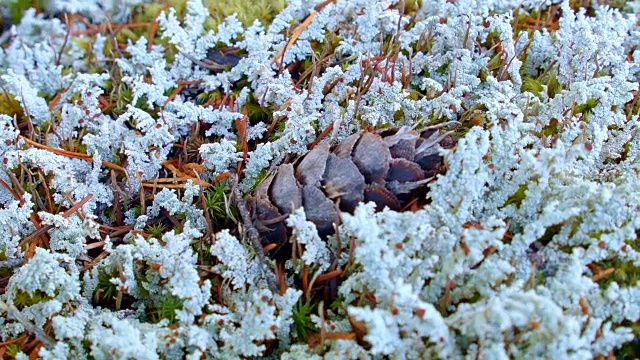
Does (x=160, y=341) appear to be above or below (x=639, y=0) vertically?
below

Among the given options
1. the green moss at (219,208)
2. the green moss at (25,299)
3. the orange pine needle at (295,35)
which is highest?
the orange pine needle at (295,35)

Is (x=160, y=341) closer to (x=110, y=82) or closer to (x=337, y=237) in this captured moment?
(x=337, y=237)

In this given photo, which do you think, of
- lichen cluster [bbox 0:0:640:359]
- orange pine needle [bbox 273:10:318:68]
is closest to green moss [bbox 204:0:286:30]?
lichen cluster [bbox 0:0:640:359]

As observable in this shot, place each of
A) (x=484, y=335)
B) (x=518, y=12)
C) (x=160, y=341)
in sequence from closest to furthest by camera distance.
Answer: (x=484, y=335), (x=160, y=341), (x=518, y=12)

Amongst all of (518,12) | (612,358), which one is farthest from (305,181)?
(518,12)

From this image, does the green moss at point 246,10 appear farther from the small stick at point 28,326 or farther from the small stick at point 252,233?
Result: the small stick at point 28,326

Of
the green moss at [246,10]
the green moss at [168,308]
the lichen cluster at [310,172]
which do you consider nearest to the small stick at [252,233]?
the lichen cluster at [310,172]

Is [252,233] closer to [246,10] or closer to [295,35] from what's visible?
[295,35]

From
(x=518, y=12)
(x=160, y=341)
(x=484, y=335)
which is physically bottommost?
(x=160, y=341)
